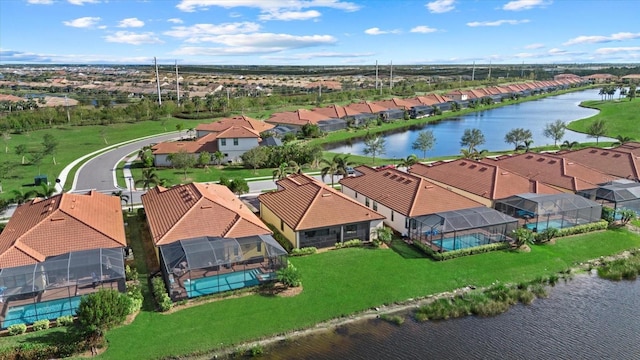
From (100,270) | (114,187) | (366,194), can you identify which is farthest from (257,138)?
(100,270)

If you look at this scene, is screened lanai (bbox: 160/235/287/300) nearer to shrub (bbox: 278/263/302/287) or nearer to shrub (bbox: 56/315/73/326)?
shrub (bbox: 278/263/302/287)

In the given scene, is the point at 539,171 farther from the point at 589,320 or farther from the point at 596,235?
the point at 589,320

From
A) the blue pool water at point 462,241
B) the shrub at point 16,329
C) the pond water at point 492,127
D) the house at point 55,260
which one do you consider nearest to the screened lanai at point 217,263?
the house at point 55,260

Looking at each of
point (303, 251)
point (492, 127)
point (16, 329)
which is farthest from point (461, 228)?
point (492, 127)

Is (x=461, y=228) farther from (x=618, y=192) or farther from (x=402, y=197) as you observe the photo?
(x=618, y=192)

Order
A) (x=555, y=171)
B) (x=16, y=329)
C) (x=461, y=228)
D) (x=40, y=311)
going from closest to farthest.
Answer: (x=16, y=329), (x=40, y=311), (x=461, y=228), (x=555, y=171)

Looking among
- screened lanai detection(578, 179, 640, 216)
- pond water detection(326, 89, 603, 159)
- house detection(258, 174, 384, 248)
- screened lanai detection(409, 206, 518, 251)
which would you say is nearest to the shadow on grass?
screened lanai detection(409, 206, 518, 251)

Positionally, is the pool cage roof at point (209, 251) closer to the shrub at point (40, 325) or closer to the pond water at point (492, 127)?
the shrub at point (40, 325)
